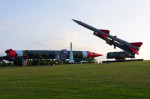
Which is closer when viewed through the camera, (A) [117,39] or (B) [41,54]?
(A) [117,39]

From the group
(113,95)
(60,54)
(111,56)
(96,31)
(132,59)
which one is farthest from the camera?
(60,54)

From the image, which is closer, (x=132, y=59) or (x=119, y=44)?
(x=119, y=44)

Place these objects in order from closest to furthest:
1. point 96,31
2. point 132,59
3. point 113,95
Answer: point 113,95 < point 96,31 < point 132,59

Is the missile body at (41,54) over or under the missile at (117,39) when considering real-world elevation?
under

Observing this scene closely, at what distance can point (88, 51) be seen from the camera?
63.7 meters

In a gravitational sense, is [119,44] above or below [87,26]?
below

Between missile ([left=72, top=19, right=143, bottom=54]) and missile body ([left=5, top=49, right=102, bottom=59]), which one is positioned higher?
missile ([left=72, top=19, right=143, bottom=54])

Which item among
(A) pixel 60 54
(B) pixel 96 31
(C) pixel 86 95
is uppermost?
(B) pixel 96 31

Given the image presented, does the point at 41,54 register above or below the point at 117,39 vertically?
below

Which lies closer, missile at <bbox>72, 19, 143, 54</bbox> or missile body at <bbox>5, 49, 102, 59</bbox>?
missile at <bbox>72, 19, 143, 54</bbox>

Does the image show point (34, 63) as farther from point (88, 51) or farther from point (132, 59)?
point (132, 59)

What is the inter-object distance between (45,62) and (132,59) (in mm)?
21129

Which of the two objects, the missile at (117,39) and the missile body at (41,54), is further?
the missile body at (41,54)

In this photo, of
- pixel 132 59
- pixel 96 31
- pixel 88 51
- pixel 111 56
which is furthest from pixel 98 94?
pixel 88 51
